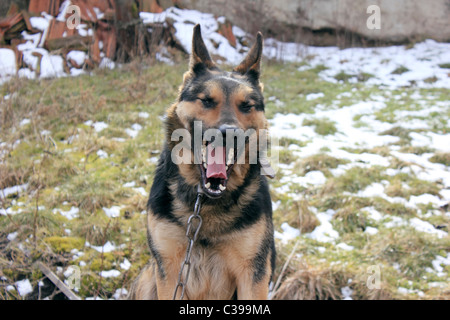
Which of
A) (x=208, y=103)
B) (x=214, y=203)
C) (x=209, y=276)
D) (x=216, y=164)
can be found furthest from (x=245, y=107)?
(x=209, y=276)

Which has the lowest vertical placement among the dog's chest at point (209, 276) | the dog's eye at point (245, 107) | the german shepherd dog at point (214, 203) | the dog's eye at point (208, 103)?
the dog's chest at point (209, 276)

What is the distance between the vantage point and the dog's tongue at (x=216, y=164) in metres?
2.56

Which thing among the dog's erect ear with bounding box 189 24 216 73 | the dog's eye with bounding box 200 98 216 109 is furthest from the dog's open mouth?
the dog's erect ear with bounding box 189 24 216 73

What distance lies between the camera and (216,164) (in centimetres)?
259

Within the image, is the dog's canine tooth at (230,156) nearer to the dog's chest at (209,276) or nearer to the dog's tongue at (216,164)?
the dog's tongue at (216,164)

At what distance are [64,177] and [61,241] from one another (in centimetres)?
155

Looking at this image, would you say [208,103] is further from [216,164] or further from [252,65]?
[252,65]

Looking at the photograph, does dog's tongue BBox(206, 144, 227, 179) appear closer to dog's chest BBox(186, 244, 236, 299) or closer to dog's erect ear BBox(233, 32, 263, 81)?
dog's chest BBox(186, 244, 236, 299)

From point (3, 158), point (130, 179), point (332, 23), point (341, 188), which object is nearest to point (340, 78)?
point (332, 23)

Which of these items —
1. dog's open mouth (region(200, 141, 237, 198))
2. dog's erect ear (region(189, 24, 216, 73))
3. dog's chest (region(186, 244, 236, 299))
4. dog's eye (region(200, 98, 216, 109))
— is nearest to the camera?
dog's open mouth (region(200, 141, 237, 198))

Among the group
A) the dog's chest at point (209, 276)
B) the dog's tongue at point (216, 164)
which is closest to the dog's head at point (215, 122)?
the dog's tongue at point (216, 164)

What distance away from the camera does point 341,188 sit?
16.9ft

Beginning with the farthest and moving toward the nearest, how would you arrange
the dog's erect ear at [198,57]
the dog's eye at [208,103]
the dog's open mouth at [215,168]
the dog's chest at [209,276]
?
the dog's erect ear at [198,57] < the dog's eye at [208,103] < the dog's chest at [209,276] < the dog's open mouth at [215,168]

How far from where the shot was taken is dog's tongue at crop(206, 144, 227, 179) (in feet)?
8.40
